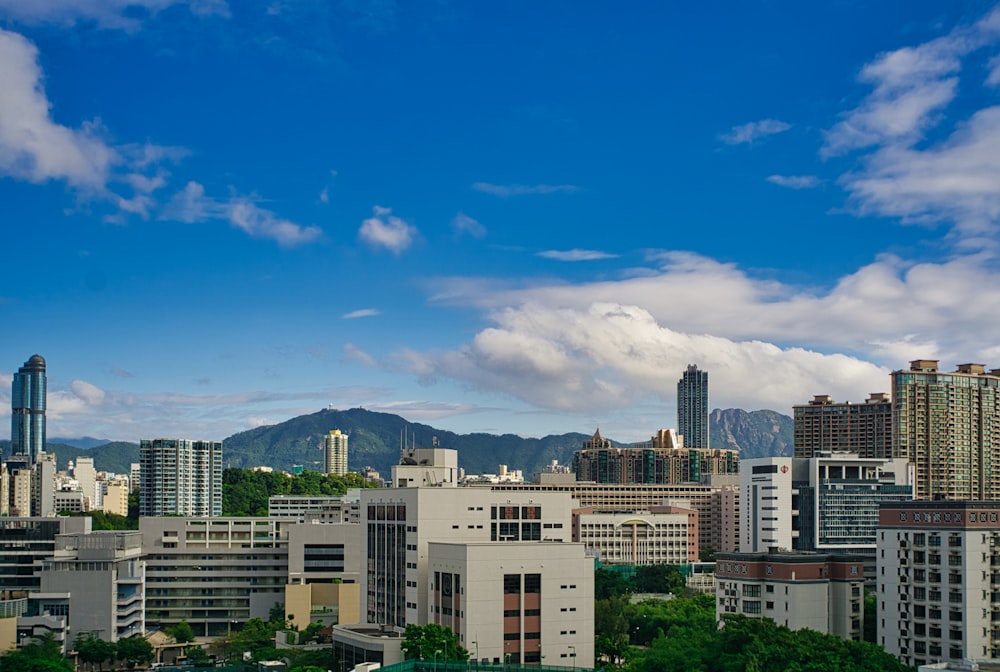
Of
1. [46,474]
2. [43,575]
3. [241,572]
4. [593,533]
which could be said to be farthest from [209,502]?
[43,575]

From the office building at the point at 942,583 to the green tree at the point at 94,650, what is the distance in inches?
1757

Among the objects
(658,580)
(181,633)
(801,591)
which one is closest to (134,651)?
(181,633)

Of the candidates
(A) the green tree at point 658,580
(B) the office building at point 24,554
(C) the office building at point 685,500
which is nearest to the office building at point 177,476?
(C) the office building at point 685,500

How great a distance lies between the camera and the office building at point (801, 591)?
58531mm

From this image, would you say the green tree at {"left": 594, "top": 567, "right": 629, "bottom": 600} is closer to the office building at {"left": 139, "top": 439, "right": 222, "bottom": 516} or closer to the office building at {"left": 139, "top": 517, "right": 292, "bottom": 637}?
the office building at {"left": 139, "top": 517, "right": 292, "bottom": 637}

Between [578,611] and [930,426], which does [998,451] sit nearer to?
[930,426]

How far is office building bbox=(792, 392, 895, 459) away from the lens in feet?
450

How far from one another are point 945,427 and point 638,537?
35.9m

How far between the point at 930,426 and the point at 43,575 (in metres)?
93.8

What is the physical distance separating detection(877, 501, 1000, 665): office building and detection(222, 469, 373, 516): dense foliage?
4897 inches

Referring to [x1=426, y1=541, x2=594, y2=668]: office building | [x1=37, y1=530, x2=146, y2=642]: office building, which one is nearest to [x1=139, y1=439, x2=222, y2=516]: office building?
[x1=37, y1=530, x2=146, y2=642]: office building

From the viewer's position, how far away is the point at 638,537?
135m

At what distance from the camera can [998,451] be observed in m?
132

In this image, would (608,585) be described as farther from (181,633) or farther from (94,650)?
(94,650)
